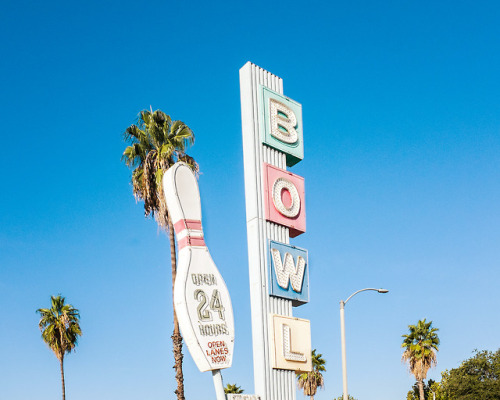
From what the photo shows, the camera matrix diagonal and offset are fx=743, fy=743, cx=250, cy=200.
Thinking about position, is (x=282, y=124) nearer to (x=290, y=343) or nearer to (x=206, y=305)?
(x=290, y=343)

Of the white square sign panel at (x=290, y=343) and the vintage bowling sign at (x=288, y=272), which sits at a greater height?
the vintage bowling sign at (x=288, y=272)

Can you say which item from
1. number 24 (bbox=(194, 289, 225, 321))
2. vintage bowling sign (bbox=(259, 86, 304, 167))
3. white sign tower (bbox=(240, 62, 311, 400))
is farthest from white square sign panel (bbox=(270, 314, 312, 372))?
A: vintage bowling sign (bbox=(259, 86, 304, 167))

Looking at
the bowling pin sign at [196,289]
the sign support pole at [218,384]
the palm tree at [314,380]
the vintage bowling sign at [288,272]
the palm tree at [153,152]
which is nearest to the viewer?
the bowling pin sign at [196,289]

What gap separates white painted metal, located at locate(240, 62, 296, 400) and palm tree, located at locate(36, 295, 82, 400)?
26672 mm

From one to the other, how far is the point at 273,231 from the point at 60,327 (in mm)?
26999

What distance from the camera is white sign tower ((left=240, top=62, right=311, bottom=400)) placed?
20.9 m

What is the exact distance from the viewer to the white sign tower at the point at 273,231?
20.9m

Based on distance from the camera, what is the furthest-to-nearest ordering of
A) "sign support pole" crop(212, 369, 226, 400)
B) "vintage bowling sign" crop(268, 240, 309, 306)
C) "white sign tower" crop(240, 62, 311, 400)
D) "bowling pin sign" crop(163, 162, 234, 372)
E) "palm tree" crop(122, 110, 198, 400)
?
"palm tree" crop(122, 110, 198, 400) → "vintage bowling sign" crop(268, 240, 309, 306) → "white sign tower" crop(240, 62, 311, 400) → "sign support pole" crop(212, 369, 226, 400) → "bowling pin sign" crop(163, 162, 234, 372)

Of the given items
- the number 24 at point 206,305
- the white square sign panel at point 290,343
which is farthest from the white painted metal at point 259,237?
the number 24 at point 206,305

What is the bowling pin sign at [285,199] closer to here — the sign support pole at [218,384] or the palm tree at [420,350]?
the sign support pole at [218,384]

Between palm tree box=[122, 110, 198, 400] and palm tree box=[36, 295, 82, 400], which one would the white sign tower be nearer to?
palm tree box=[122, 110, 198, 400]

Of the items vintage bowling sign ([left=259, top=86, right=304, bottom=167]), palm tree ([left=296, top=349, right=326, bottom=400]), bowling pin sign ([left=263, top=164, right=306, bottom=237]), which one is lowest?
palm tree ([left=296, top=349, right=326, bottom=400])

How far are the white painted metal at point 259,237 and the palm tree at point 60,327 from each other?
26.7 metres

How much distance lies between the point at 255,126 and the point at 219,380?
831cm
